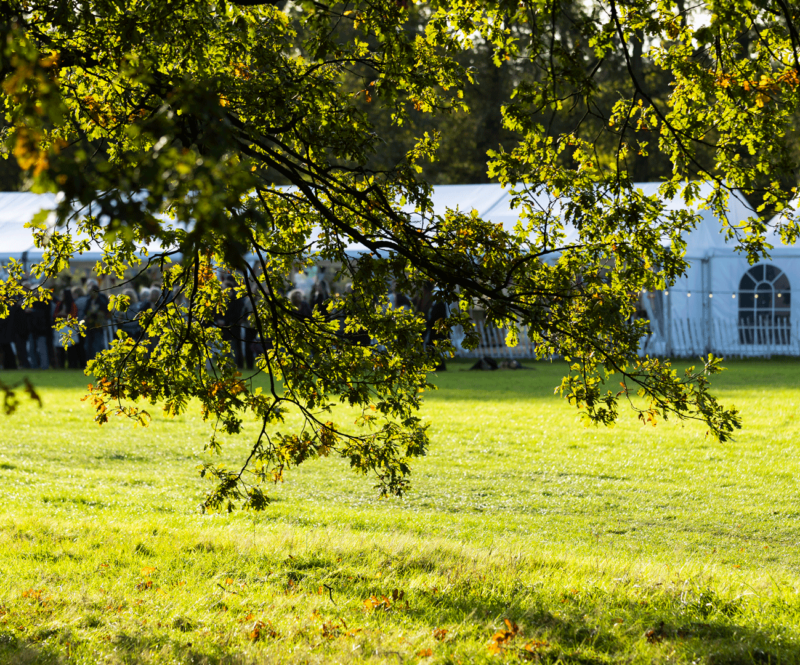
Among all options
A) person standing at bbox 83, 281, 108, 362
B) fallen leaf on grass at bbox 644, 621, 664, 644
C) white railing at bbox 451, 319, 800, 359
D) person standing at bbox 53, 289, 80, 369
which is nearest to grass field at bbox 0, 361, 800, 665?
fallen leaf on grass at bbox 644, 621, 664, 644

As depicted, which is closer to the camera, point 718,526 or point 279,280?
point 279,280

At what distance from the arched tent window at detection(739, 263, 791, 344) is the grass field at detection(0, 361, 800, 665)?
39.5 feet

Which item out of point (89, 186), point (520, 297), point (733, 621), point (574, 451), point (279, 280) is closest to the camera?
point (89, 186)

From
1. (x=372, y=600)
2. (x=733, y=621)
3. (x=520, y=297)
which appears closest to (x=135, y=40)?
(x=520, y=297)

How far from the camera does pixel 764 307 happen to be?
23484mm

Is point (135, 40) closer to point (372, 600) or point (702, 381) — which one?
point (372, 600)


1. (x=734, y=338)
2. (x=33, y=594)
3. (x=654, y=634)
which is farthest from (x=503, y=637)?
(x=734, y=338)

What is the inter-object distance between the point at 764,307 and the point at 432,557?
65.9ft

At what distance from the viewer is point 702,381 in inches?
203

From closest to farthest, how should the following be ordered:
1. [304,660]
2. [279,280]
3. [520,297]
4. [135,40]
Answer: [304,660]
[135,40]
[520,297]
[279,280]

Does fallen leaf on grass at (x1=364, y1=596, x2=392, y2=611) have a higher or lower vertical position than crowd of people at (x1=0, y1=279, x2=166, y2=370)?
lower

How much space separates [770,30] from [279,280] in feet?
11.5

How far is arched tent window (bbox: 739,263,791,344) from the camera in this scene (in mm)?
23328

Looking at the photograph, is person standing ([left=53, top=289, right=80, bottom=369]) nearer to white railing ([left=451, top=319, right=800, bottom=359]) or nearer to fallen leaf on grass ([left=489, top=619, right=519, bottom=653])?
white railing ([left=451, top=319, right=800, bottom=359])
